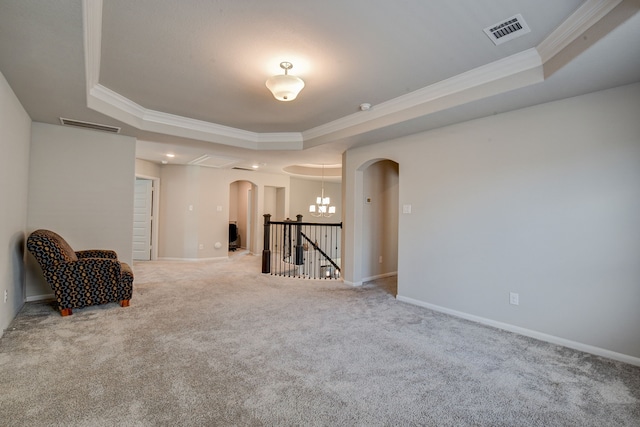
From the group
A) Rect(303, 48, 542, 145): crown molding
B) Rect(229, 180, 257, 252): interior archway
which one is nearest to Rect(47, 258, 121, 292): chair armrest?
Rect(303, 48, 542, 145): crown molding

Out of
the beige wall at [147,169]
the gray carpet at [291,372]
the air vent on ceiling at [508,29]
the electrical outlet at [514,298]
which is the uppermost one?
the air vent on ceiling at [508,29]

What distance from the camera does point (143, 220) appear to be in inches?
300

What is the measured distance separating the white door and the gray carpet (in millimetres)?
3947

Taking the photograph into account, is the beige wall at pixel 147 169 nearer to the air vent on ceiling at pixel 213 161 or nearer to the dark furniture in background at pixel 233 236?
the air vent on ceiling at pixel 213 161

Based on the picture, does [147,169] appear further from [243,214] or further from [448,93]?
[448,93]

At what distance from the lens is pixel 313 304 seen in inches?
158

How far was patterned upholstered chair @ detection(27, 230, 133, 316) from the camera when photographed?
128 inches

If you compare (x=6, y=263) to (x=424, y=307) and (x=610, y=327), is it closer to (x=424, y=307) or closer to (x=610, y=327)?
(x=424, y=307)

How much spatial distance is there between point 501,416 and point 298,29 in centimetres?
301

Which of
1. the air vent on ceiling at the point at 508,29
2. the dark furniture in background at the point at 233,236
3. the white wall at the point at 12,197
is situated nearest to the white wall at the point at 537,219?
the air vent on ceiling at the point at 508,29

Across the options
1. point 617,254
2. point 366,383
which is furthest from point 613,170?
point 366,383

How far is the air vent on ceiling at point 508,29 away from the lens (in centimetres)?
223

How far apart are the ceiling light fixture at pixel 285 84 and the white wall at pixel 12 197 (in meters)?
2.34

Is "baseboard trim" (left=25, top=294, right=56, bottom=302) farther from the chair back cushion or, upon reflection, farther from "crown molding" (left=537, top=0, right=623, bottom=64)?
"crown molding" (left=537, top=0, right=623, bottom=64)
